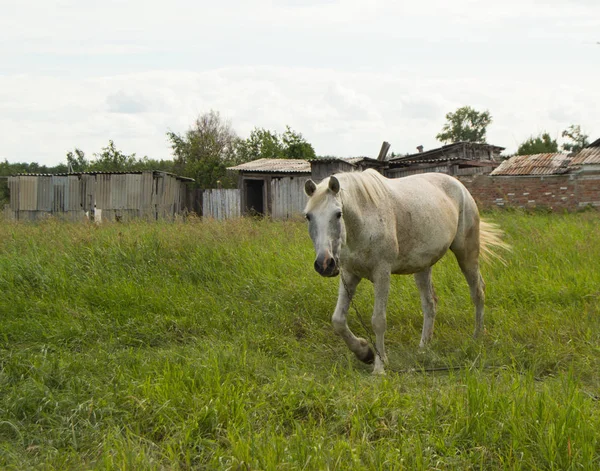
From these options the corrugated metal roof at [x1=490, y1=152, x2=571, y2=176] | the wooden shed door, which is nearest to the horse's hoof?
the corrugated metal roof at [x1=490, y1=152, x2=571, y2=176]

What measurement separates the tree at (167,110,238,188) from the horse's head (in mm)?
31722

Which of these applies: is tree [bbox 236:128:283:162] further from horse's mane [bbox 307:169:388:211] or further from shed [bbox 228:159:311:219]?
horse's mane [bbox 307:169:388:211]

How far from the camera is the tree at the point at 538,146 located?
124 feet

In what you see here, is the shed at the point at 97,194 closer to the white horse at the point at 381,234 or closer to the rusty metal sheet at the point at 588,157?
the rusty metal sheet at the point at 588,157

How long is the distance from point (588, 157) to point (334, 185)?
19011 mm

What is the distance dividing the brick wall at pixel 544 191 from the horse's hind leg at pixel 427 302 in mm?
13392

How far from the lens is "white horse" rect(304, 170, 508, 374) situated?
179 inches

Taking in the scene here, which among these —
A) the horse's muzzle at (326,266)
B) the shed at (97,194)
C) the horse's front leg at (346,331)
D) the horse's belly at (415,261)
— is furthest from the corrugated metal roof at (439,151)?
the horse's muzzle at (326,266)

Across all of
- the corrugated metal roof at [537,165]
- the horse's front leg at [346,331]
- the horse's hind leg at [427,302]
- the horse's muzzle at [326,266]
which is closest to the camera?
the horse's muzzle at [326,266]

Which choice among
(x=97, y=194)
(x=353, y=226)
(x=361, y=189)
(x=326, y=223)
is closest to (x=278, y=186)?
(x=97, y=194)

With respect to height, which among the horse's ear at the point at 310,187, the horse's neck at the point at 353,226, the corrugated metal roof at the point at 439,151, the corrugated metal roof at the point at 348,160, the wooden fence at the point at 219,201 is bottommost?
the horse's neck at the point at 353,226

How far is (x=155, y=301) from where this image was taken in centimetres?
700

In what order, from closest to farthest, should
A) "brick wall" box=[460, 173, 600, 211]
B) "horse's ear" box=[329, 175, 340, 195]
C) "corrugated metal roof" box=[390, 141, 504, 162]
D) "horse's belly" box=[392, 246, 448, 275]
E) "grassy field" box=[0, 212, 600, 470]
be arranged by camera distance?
"grassy field" box=[0, 212, 600, 470]
"horse's ear" box=[329, 175, 340, 195]
"horse's belly" box=[392, 246, 448, 275]
"brick wall" box=[460, 173, 600, 211]
"corrugated metal roof" box=[390, 141, 504, 162]

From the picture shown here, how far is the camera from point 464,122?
6419cm
